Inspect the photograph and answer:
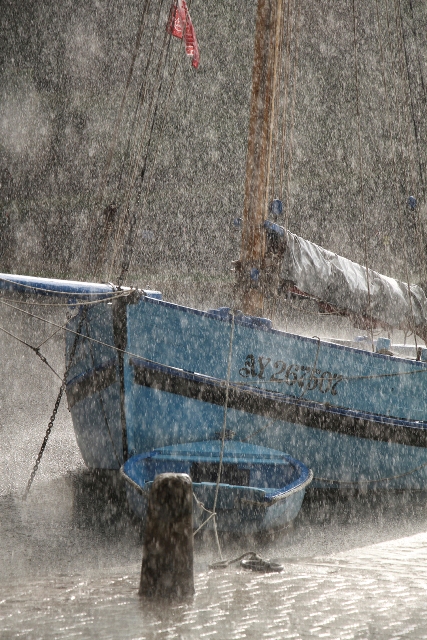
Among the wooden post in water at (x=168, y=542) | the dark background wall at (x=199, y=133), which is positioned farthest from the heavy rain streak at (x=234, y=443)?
the dark background wall at (x=199, y=133)

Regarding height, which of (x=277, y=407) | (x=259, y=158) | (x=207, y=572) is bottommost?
(x=207, y=572)

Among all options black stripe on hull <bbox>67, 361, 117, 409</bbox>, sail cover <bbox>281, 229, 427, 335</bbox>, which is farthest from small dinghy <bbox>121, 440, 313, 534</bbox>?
sail cover <bbox>281, 229, 427, 335</bbox>

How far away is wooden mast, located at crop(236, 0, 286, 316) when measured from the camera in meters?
9.02

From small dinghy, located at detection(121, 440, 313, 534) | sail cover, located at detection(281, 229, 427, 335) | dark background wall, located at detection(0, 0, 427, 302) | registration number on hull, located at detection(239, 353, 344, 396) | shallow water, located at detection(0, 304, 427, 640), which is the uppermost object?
dark background wall, located at detection(0, 0, 427, 302)

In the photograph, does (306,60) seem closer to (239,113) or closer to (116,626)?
(239,113)

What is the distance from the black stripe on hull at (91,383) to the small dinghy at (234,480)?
1.09 metres

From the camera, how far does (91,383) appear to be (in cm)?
810

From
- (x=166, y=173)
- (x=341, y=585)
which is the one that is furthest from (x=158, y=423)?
(x=166, y=173)

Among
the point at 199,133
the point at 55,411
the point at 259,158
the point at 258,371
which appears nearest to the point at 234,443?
the point at 258,371

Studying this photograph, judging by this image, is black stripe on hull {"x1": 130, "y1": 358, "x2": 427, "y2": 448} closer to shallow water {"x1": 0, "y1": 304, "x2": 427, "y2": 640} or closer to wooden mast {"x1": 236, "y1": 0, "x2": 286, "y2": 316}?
shallow water {"x1": 0, "y1": 304, "x2": 427, "y2": 640}

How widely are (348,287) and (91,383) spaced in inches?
158

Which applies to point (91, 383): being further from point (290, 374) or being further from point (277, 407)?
point (290, 374)

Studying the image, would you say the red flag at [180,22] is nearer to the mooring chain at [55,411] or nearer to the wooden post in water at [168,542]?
the mooring chain at [55,411]

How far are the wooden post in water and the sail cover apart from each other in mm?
5463
